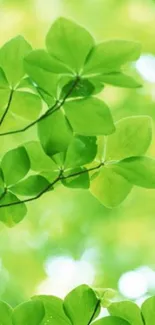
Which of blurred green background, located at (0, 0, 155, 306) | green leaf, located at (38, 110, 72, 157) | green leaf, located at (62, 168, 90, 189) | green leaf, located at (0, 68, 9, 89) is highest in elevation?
green leaf, located at (0, 68, 9, 89)

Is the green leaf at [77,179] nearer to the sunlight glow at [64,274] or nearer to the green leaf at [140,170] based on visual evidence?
the green leaf at [140,170]

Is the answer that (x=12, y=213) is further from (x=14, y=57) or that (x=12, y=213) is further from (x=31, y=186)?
(x=14, y=57)

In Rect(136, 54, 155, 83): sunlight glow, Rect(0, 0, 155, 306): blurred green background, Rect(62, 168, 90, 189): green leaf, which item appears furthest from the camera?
Rect(136, 54, 155, 83): sunlight glow

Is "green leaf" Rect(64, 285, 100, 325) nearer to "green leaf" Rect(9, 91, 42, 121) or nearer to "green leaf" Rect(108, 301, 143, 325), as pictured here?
"green leaf" Rect(108, 301, 143, 325)

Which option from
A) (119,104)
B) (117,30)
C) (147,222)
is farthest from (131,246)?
(117,30)

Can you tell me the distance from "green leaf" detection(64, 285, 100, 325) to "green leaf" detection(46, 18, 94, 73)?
243 mm

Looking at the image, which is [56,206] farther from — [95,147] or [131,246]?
[95,147]

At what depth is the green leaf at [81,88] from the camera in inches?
24.9

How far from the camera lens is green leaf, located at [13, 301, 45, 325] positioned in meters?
0.64

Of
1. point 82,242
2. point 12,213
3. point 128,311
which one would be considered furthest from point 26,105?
point 82,242

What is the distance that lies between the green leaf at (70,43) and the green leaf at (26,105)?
8cm

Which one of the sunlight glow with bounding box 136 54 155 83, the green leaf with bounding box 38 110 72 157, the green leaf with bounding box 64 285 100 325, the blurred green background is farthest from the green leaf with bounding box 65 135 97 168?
the sunlight glow with bounding box 136 54 155 83

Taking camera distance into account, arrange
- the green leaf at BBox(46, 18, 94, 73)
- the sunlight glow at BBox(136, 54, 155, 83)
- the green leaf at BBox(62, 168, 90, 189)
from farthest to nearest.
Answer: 1. the sunlight glow at BBox(136, 54, 155, 83)
2. the green leaf at BBox(62, 168, 90, 189)
3. the green leaf at BBox(46, 18, 94, 73)

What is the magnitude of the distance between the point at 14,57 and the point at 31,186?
0.55 ft
